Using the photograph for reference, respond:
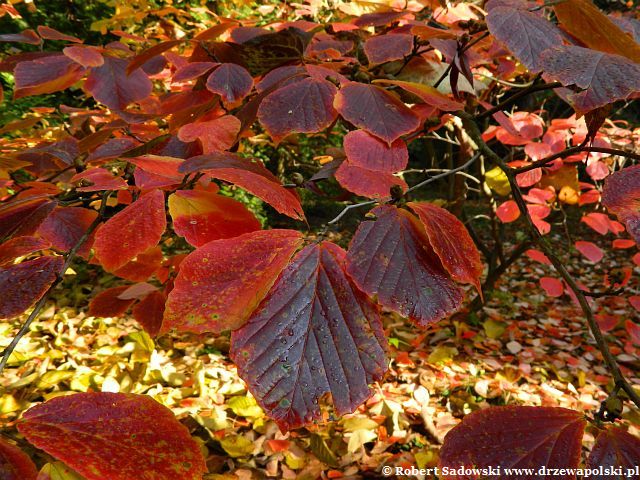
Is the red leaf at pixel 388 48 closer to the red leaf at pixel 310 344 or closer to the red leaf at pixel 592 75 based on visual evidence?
the red leaf at pixel 592 75

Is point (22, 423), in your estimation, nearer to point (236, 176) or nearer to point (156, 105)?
point (236, 176)

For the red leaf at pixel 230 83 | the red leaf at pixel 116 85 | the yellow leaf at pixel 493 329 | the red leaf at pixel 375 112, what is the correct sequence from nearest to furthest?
the red leaf at pixel 375 112 < the red leaf at pixel 230 83 < the red leaf at pixel 116 85 < the yellow leaf at pixel 493 329

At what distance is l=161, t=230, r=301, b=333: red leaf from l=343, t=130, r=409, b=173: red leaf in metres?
0.16

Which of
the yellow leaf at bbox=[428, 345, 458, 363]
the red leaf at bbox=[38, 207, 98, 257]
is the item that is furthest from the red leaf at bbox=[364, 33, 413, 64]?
the yellow leaf at bbox=[428, 345, 458, 363]

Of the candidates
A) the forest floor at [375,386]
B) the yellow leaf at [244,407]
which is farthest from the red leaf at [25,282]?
the yellow leaf at [244,407]

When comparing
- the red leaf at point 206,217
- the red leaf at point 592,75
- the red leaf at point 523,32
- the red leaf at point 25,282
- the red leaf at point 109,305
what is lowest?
the red leaf at point 109,305

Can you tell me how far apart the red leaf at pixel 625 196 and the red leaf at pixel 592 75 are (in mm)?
67

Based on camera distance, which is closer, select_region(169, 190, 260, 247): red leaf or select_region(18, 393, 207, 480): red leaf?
select_region(18, 393, 207, 480): red leaf

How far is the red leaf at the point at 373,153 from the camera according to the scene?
0.44 metres

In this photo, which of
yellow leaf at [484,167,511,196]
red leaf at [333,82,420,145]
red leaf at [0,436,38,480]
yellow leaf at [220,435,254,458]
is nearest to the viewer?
red leaf at [0,436,38,480]

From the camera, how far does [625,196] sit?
32cm

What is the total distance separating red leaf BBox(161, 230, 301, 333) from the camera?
29 centimetres

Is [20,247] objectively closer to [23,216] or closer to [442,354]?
[23,216]

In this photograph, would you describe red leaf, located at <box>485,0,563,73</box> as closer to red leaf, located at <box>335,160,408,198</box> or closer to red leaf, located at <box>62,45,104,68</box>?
red leaf, located at <box>335,160,408,198</box>
